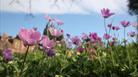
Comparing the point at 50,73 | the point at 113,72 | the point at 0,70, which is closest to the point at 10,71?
the point at 0,70

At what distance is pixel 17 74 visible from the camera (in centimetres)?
478

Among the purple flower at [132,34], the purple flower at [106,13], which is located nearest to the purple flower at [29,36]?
the purple flower at [106,13]

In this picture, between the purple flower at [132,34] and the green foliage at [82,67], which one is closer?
the green foliage at [82,67]

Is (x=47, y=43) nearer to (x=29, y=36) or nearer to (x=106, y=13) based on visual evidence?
(x=29, y=36)

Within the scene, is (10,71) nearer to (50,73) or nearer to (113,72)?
(50,73)

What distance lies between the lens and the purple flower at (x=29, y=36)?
3.65 m

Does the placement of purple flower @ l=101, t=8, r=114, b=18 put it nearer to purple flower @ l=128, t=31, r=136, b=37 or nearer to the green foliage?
the green foliage

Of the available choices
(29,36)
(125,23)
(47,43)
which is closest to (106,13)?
(125,23)

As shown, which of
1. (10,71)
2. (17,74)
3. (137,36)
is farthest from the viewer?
(137,36)

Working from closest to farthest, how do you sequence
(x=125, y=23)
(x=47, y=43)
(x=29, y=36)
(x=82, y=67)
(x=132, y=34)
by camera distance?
(x=29, y=36), (x=47, y=43), (x=82, y=67), (x=125, y=23), (x=132, y=34)

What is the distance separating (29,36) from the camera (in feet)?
12.1

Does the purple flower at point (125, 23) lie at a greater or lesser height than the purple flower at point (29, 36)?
greater

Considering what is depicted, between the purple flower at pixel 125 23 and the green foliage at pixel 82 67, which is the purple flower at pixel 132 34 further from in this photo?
the green foliage at pixel 82 67

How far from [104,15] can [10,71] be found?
1.42 m
